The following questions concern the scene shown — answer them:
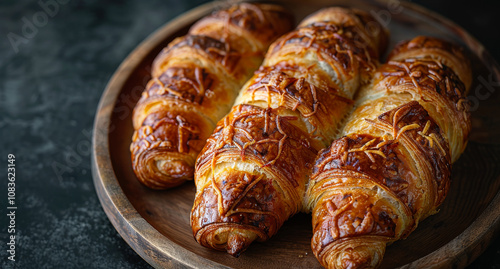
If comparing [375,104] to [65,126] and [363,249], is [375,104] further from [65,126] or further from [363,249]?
[65,126]

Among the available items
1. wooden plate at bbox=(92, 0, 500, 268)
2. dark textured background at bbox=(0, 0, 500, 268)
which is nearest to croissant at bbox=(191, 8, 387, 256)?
wooden plate at bbox=(92, 0, 500, 268)

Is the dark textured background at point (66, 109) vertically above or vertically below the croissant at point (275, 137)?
below

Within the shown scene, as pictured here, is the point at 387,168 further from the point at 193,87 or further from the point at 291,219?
the point at 193,87

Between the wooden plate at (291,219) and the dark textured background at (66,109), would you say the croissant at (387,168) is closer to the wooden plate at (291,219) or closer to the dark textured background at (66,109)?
the wooden plate at (291,219)

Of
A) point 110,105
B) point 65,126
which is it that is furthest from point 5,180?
point 110,105

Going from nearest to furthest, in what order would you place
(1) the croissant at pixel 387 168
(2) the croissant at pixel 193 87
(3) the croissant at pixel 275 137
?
(1) the croissant at pixel 387 168 < (3) the croissant at pixel 275 137 < (2) the croissant at pixel 193 87

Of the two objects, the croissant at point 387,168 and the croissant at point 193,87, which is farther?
the croissant at point 193,87

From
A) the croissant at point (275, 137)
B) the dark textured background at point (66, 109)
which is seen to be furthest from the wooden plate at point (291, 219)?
the dark textured background at point (66, 109)
